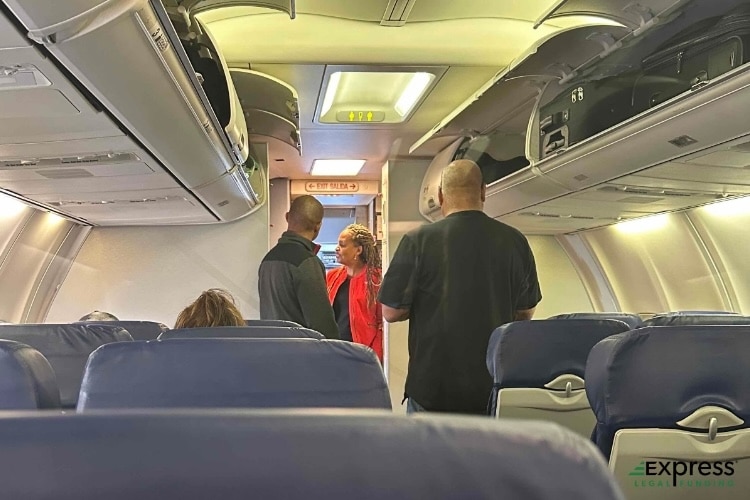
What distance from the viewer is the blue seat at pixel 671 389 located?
6.43 ft

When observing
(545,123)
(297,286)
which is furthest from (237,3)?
(545,123)

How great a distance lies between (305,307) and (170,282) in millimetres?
4113

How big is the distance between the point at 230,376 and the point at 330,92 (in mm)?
4772

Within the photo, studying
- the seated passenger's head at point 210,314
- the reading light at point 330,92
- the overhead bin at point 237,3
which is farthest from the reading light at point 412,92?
the seated passenger's head at point 210,314

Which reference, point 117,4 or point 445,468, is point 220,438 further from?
point 117,4

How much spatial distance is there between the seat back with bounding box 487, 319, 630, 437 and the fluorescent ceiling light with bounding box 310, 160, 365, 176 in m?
6.28

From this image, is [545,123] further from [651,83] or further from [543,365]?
[543,365]

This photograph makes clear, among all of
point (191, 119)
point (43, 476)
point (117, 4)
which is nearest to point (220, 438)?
point (43, 476)

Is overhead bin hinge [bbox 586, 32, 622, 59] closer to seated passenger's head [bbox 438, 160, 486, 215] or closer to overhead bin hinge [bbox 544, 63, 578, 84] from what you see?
overhead bin hinge [bbox 544, 63, 578, 84]

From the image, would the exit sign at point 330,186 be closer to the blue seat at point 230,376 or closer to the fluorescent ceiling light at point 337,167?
the fluorescent ceiling light at point 337,167

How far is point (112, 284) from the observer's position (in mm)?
7941

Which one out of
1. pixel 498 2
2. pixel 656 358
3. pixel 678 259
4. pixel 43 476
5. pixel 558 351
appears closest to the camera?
pixel 43 476

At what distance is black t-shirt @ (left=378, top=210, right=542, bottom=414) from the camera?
10.2ft

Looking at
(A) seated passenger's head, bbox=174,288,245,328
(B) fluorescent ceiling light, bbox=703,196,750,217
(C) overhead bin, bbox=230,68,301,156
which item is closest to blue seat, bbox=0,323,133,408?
(A) seated passenger's head, bbox=174,288,245,328
